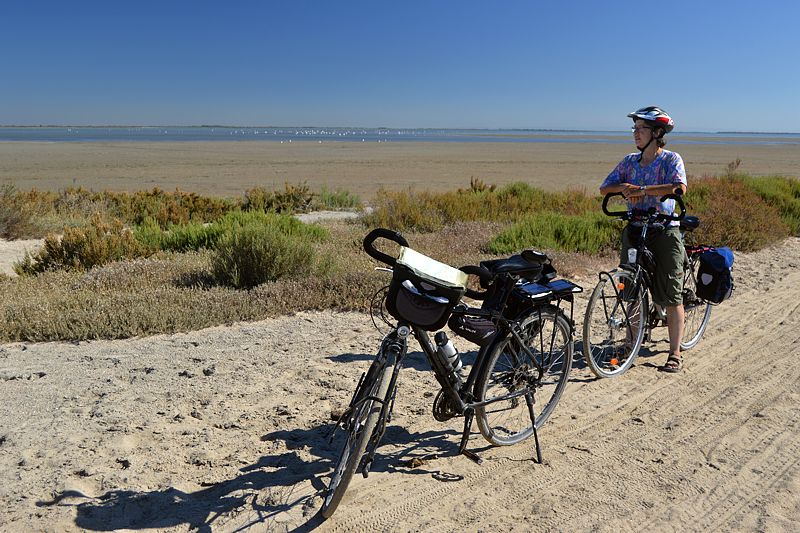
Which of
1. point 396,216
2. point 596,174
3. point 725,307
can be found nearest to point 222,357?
point 725,307

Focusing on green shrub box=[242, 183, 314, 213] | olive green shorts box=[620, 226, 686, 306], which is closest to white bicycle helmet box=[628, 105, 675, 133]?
olive green shorts box=[620, 226, 686, 306]

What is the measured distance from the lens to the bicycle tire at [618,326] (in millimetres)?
5199

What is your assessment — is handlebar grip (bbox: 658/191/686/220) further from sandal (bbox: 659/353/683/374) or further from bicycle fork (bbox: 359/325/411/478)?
bicycle fork (bbox: 359/325/411/478)

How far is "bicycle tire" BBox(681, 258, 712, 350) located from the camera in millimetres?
5966

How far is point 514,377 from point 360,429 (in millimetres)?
1190

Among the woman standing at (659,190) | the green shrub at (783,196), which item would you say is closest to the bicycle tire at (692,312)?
the woman standing at (659,190)

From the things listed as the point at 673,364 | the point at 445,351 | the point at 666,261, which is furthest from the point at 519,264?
the point at 673,364

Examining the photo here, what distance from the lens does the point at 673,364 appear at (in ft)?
18.0

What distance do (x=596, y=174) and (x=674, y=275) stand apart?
28.3 m

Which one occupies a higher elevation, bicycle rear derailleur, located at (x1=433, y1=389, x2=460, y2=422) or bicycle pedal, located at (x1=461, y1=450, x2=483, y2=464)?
bicycle rear derailleur, located at (x1=433, y1=389, x2=460, y2=422)

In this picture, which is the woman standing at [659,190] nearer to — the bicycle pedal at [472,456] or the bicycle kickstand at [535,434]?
the bicycle kickstand at [535,434]

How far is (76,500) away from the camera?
3396 millimetres

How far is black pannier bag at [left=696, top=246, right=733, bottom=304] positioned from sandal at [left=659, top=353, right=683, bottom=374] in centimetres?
65

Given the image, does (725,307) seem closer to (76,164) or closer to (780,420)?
(780,420)
